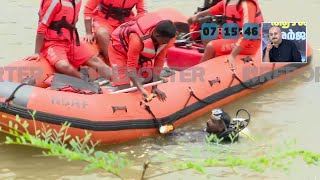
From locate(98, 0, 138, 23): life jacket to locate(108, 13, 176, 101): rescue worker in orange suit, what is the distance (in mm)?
1044

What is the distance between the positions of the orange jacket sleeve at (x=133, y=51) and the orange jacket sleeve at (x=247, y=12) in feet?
5.23

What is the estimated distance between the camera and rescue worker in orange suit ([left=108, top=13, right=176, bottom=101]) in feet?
15.9

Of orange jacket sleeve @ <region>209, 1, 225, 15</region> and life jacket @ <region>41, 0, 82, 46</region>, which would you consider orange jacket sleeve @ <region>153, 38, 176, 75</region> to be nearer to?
life jacket @ <region>41, 0, 82, 46</region>

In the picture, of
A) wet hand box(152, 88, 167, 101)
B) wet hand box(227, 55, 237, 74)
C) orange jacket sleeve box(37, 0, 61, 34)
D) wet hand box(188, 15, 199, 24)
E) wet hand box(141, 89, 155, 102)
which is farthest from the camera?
wet hand box(188, 15, 199, 24)

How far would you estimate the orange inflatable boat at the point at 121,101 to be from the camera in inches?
186

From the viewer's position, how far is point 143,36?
495 cm

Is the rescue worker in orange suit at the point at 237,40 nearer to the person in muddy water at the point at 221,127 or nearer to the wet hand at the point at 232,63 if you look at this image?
the wet hand at the point at 232,63

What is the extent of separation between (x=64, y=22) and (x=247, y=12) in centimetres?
190

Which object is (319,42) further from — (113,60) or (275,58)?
(113,60)

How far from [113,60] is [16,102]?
3.41ft

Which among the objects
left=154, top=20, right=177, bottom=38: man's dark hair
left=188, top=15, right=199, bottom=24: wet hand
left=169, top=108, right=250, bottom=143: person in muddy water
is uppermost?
left=154, top=20, right=177, bottom=38: man's dark hair

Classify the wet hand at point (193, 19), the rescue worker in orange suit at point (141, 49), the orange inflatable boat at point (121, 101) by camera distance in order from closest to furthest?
the orange inflatable boat at point (121, 101), the rescue worker in orange suit at point (141, 49), the wet hand at point (193, 19)

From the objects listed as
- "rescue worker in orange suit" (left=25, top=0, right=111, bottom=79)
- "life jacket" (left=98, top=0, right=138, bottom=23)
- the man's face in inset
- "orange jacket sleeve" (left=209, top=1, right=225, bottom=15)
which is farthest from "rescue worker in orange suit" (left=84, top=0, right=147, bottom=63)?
the man's face in inset

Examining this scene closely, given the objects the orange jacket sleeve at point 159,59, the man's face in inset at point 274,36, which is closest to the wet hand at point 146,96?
the orange jacket sleeve at point 159,59
